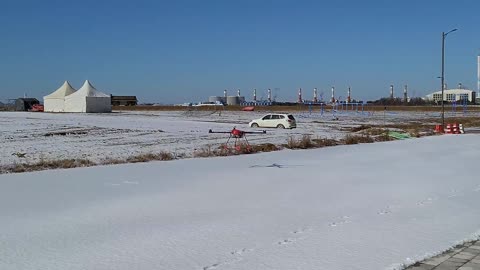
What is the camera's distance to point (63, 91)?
87.2m

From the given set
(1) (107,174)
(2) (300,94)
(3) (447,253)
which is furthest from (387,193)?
(2) (300,94)

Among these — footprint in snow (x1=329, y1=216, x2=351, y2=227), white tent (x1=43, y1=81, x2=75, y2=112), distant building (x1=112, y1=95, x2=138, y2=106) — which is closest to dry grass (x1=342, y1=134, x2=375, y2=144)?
footprint in snow (x1=329, y1=216, x2=351, y2=227)

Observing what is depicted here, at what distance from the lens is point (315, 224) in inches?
311

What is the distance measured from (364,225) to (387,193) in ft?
10.8

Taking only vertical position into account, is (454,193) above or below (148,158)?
below

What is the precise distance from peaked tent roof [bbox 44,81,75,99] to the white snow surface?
76053mm

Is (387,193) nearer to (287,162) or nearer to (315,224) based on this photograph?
(315,224)

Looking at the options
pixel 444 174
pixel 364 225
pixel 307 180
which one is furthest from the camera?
pixel 444 174

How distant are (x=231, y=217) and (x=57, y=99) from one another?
82.0 meters

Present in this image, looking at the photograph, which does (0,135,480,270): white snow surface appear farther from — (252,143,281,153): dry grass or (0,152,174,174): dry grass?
(252,143,281,153): dry grass

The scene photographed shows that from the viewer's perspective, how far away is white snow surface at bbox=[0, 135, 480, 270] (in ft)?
19.8

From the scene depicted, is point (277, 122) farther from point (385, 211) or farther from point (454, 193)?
point (385, 211)

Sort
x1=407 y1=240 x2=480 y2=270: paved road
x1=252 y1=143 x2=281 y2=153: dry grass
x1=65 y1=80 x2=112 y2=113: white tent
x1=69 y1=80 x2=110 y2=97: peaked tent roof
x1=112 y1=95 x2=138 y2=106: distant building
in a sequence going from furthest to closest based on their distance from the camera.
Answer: x1=112 y1=95 x2=138 y2=106: distant building < x1=69 y1=80 x2=110 y2=97: peaked tent roof < x1=65 y1=80 x2=112 y2=113: white tent < x1=252 y1=143 x2=281 y2=153: dry grass < x1=407 y1=240 x2=480 y2=270: paved road

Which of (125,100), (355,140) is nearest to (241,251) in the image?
(355,140)
